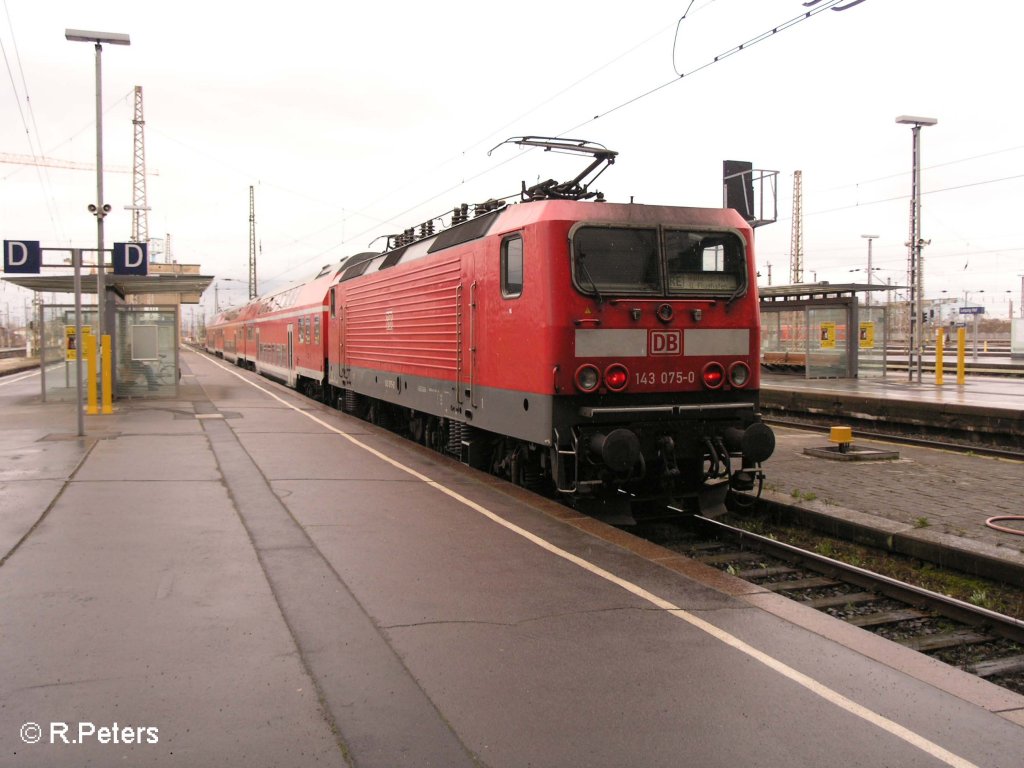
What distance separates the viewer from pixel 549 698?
3.88 m

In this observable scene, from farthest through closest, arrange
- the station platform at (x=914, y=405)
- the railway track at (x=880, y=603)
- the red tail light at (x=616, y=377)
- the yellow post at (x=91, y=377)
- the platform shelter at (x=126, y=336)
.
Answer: the platform shelter at (x=126, y=336), the yellow post at (x=91, y=377), the station platform at (x=914, y=405), the red tail light at (x=616, y=377), the railway track at (x=880, y=603)

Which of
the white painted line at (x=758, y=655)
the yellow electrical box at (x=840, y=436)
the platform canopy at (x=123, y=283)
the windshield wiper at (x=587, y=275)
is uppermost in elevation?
the platform canopy at (x=123, y=283)

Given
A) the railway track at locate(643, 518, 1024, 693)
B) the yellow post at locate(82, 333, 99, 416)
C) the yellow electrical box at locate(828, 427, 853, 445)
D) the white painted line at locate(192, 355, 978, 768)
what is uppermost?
the yellow post at locate(82, 333, 99, 416)

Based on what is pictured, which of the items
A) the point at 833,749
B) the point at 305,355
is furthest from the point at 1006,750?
the point at 305,355

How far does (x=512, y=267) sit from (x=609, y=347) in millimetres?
1315

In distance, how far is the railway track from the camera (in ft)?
17.1

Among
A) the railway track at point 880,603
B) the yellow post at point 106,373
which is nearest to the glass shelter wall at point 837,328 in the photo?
the railway track at point 880,603

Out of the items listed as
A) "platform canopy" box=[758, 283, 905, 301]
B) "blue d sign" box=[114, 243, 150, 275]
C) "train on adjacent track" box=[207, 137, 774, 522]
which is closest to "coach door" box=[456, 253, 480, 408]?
"train on adjacent track" box=[207, 137, 774, 522]

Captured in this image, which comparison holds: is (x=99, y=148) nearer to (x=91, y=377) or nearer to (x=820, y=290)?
(x=91, y=377)

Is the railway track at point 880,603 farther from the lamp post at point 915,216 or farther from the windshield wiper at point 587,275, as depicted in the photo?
the lamp post at point 915,216

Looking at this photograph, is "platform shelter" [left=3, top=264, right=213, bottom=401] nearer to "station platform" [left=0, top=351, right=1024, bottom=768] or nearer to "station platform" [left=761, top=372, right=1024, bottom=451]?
"station platform" [left=0, top=351, right=1024, bottom=768]

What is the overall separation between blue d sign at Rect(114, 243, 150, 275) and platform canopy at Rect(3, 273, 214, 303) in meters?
1.57

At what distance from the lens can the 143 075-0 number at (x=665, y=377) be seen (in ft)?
25.9

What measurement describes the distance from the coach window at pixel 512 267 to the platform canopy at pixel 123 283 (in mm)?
11261
